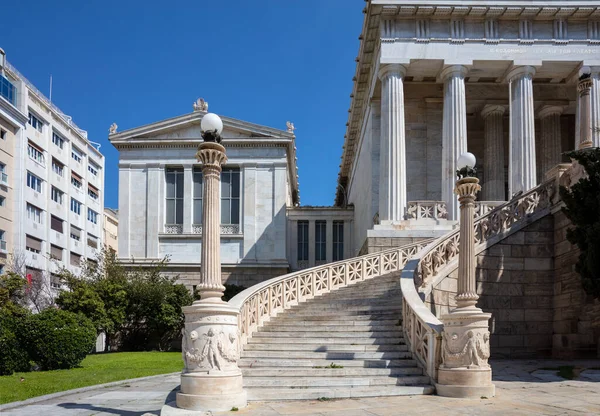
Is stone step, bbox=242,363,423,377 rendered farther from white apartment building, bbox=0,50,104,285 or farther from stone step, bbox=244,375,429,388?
white apartment building, bbox=0,50,104,285

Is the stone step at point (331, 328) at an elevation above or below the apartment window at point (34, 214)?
below

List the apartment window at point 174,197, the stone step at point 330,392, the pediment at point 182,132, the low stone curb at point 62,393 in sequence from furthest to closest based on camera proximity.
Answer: the apartment window at point 174,197, the pediment at point 182,132, the low stone curb at point 62,393, the stone step at point 330,392

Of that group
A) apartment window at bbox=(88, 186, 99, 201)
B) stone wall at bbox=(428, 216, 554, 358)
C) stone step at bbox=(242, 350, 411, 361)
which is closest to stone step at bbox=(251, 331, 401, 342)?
stone step at bbox=(242, 350, 411, 361)

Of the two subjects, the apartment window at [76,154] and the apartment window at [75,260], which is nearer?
the apartment window at [75,260]

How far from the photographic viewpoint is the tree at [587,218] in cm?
1448

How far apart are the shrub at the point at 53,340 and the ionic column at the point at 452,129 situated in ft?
49.6

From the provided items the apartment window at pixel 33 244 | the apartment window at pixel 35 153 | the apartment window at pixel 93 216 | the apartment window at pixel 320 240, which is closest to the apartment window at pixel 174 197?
the apartment window at pixel 320 240

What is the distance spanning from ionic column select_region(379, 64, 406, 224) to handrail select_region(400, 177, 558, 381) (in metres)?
7.37

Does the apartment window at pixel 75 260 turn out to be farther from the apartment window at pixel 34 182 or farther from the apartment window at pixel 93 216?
the apartment window at pixel 34 182

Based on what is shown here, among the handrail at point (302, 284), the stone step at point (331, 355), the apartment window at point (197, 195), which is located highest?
the apartment window at point (197, 195)

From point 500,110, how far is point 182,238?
18770 millimetres

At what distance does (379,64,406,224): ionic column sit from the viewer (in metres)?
25.4

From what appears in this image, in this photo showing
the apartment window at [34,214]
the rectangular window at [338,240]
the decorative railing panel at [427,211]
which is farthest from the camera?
the apartment window at [34,214]

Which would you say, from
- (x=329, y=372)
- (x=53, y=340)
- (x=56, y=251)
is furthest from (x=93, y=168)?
(x=329, y=372)
